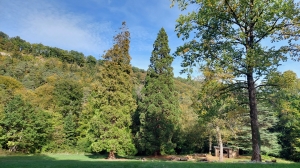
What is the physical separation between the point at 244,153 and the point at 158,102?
17.4 meters

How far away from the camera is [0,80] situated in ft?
166

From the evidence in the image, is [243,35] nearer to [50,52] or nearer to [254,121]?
[254,121]

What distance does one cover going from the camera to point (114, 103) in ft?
73.9

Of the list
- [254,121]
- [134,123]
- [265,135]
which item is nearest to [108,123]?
[134,123]

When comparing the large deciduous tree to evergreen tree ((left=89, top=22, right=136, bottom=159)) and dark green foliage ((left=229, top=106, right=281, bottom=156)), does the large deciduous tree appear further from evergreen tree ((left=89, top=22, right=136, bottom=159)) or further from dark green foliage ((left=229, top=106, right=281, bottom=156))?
dark green foliage ((left=229, top=106, right=281, bottom=156))

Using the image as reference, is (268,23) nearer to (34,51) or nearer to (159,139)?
(159,139)

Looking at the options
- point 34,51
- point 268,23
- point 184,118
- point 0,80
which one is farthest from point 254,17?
point 34,51

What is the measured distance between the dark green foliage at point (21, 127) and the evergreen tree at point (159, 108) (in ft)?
41.8

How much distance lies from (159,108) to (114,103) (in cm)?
627

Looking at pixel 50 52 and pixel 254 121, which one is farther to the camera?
pixel 50 52

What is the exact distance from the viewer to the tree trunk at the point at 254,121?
348 inches

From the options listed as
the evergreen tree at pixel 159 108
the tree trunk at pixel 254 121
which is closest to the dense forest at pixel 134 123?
the evergreen tree at pixel 159 108

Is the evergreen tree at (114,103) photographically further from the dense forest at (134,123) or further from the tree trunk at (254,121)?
the tree trunk at (254,121)

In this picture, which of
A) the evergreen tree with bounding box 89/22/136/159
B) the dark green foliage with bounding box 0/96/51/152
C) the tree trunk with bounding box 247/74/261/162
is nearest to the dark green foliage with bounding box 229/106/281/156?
the evergreen tree with bounding box 89/22/136/159
